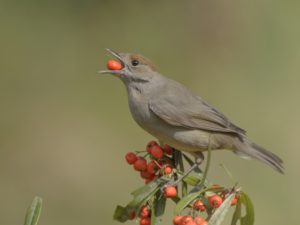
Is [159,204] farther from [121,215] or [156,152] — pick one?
[156,152]

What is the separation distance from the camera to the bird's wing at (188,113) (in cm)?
573

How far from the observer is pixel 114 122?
33.6ft

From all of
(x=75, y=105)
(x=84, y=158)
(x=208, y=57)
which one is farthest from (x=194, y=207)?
(x=208, y=57)

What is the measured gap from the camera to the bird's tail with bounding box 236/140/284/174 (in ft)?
18.4

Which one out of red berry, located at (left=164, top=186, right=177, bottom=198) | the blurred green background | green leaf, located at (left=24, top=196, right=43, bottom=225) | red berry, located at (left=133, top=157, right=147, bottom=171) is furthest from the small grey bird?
the blurred green background

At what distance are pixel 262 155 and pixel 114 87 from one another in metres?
5.31

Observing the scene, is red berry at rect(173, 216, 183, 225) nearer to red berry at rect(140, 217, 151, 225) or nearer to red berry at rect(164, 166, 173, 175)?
red berry at rect(140, 217, 151, 225)

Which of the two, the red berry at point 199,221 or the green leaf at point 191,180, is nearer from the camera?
the red berry at point 199,221

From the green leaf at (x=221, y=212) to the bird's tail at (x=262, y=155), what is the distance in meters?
2.22

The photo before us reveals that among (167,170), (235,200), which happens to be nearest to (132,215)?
(167,170)

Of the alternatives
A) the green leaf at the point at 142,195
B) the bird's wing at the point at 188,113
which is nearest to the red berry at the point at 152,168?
the green leaf at the point at 142,195

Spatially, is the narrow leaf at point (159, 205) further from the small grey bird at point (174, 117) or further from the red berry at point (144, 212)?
the small grey bird at point (174, 117)

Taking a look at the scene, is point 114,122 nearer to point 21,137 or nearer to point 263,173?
point 21,137

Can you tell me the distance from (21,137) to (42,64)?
1580mm
